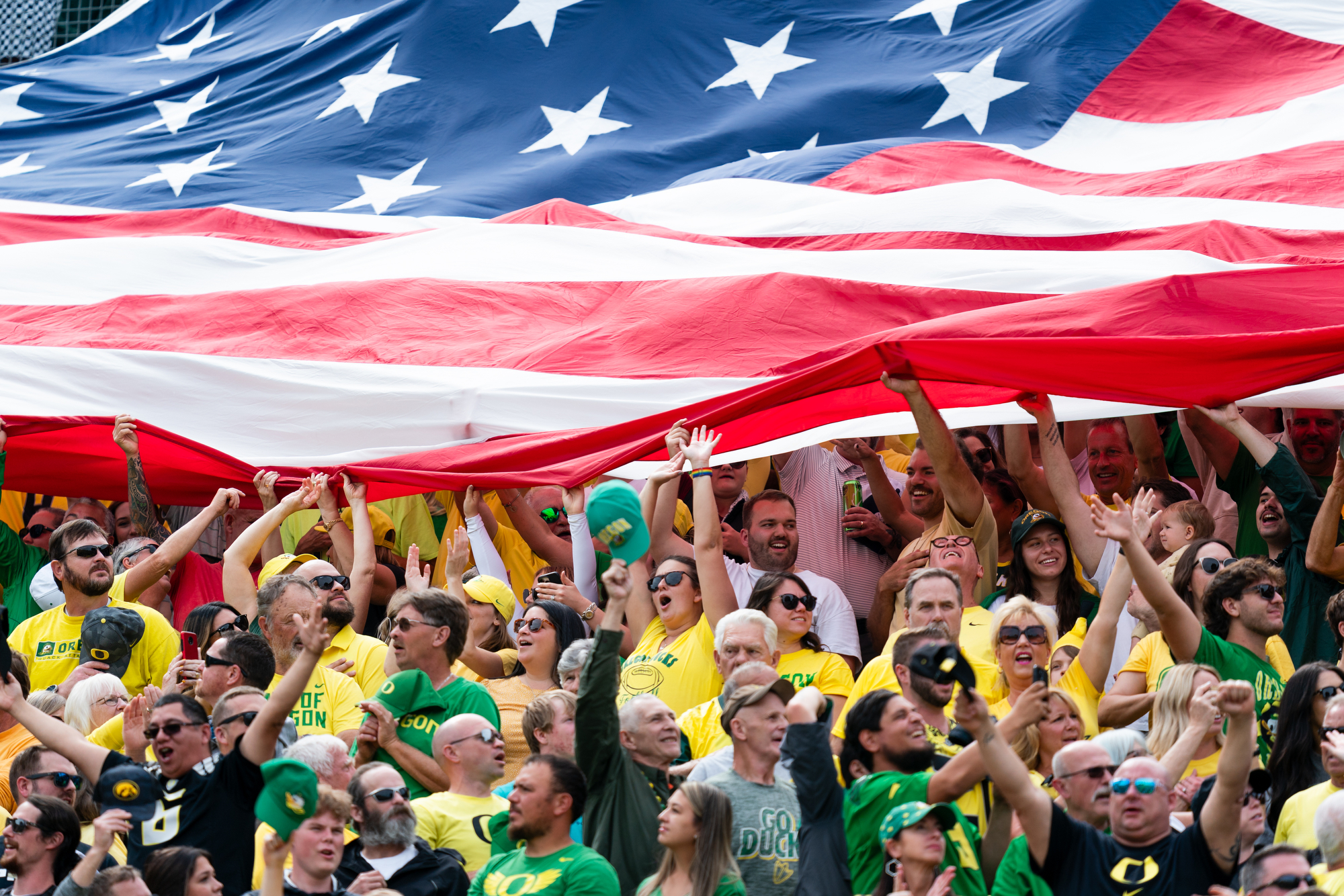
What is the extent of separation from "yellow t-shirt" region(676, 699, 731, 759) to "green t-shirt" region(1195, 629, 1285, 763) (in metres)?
1.49

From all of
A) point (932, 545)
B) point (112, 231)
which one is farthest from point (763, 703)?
point (112, 231)

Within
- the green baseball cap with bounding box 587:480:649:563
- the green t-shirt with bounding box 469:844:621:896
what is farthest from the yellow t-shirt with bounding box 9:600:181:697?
the green baseball cap with bounding box 587:480:649:563

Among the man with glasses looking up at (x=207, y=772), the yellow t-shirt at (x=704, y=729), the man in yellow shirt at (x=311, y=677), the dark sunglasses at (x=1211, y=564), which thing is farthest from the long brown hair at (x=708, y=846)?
the dark sunglasses at (x=1211, y=564)

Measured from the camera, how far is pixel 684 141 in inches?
363

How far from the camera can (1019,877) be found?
4.04m

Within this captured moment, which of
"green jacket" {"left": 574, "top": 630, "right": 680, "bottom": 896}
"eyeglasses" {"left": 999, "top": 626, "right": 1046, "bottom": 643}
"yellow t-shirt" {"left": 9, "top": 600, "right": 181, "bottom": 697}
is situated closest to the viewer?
"green jacket" {"left": 574, "top": 630, "right": 680, "bottom": 896}

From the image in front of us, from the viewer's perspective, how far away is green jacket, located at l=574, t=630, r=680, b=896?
4457 mm

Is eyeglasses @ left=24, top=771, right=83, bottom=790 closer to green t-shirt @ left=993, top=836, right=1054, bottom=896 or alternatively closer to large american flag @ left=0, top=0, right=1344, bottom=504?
large american flag @ left=0, top=0, right=1344, bottom=504

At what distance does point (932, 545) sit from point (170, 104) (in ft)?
22.4

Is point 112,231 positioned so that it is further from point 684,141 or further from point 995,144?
point 995,144

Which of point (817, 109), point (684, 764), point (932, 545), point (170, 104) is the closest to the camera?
point (684, 764)

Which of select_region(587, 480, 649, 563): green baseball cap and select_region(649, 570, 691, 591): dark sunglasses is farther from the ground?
select_region(587, 480, 649, 563): green baseball cap

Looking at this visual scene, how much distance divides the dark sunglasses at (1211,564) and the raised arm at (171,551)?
385cm

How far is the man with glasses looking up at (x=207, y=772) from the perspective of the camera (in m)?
4.58
